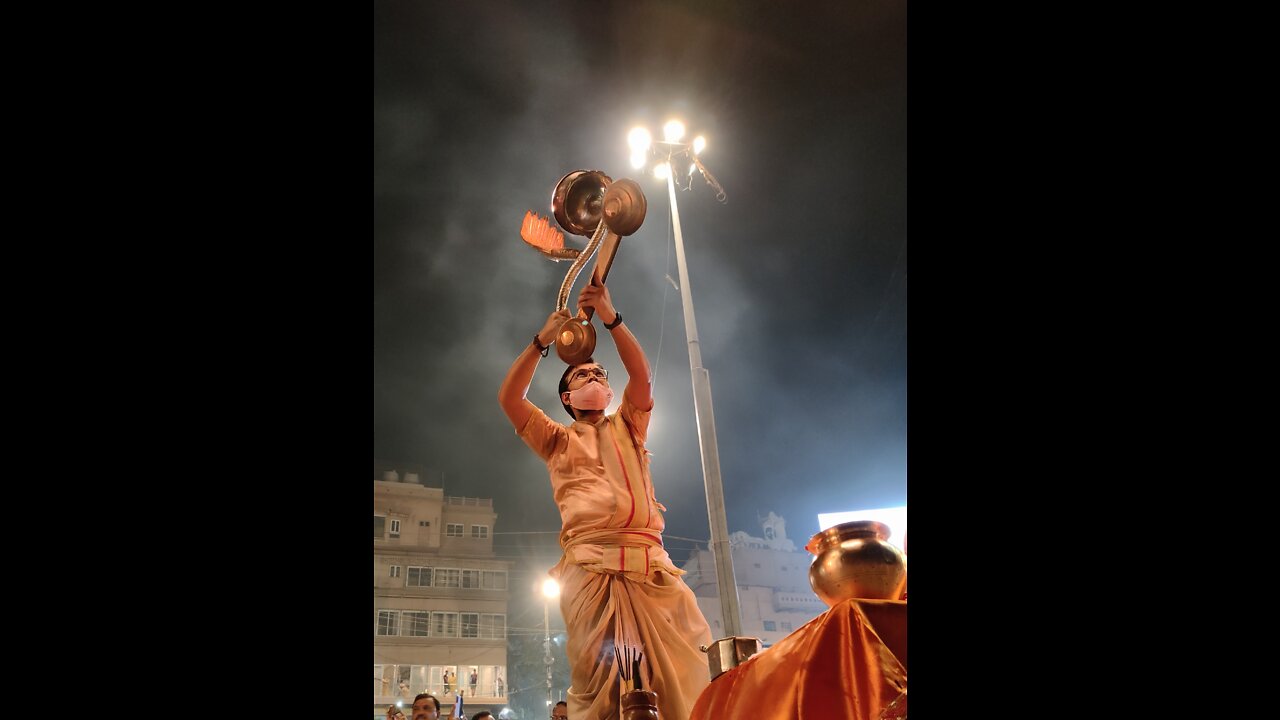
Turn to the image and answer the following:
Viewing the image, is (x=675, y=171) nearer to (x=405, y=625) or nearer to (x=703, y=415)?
(x=703, y=415)

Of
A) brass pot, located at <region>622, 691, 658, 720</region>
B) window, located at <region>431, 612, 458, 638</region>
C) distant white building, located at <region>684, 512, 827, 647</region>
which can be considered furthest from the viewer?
distant white building, located at <region>684, 512, 827, 647</region>

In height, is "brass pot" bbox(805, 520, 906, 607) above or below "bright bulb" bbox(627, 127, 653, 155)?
below

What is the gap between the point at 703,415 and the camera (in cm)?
783

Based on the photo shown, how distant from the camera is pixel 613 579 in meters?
3.98

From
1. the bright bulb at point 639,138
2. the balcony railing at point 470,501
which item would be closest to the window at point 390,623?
the balcony railing at point 470,501

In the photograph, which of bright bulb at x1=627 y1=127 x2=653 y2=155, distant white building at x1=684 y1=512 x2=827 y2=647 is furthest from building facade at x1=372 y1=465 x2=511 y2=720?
bright bulb at x1=627 y1=127 x2=653 y2=155

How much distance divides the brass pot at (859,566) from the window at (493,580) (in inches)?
888

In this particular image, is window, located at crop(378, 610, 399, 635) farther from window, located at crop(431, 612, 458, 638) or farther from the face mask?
the face mask

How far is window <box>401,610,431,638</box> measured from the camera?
2308 centimetres

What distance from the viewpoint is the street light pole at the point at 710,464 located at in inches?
285

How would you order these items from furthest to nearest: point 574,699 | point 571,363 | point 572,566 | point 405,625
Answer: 1. point 405,625
2. point 571,363
3. point 572,566
4. point 574,699

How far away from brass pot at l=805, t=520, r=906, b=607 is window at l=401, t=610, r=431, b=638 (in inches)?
879

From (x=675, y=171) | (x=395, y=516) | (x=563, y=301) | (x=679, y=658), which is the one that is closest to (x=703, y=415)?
(x=675, y=171)

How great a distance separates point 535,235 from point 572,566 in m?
1.99
